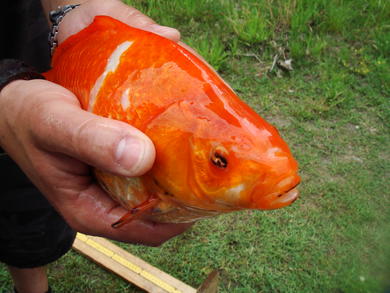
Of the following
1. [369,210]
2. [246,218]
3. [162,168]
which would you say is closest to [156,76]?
[162,168]

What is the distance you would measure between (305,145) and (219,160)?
7.99 ft

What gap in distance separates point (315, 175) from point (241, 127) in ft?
7.34

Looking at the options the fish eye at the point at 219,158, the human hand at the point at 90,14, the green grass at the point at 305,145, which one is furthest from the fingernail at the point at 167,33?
the green grass at the point at 305,145

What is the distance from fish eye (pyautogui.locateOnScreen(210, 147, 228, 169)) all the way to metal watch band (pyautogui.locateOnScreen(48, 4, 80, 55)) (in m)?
1.04

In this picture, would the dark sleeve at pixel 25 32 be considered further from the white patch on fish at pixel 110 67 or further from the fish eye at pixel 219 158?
the fish eye at pixel 219 158

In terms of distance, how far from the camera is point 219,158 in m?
0.96

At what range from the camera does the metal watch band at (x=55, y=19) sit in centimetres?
175

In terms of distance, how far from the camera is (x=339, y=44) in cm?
412

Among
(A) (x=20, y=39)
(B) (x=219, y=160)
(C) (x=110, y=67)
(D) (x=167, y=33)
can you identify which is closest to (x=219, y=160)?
(B) (x=219, y=160)

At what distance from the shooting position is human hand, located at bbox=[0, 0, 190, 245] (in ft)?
3.31

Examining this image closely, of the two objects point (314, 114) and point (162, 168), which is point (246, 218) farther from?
point (162, 168)

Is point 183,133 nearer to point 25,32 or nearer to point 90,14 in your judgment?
point 90,14

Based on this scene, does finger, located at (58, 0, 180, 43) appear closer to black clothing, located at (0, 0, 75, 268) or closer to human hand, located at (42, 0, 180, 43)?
human hand, located at (42, 0, 180, 43)

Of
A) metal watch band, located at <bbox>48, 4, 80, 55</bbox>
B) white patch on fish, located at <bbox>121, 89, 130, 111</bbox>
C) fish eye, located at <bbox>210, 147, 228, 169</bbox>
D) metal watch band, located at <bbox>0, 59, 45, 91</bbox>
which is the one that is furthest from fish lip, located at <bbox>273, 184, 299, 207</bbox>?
metal watch band, located at <bbox>48, 4, 80, 55</bbox>
